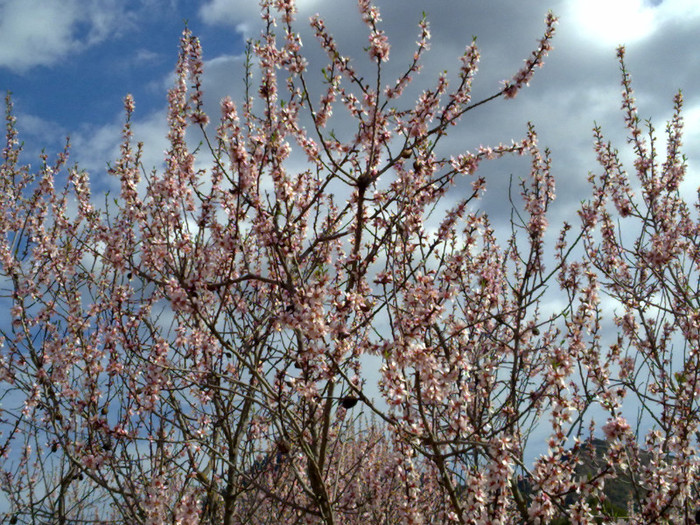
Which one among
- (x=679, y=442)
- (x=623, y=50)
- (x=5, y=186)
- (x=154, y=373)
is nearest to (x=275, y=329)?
(x=154, y=373)

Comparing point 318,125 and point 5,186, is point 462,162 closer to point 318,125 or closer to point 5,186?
point 318,125

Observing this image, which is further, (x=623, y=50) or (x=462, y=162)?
(x=623, y=50)

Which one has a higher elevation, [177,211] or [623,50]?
[623,50]

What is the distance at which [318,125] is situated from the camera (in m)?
4.04

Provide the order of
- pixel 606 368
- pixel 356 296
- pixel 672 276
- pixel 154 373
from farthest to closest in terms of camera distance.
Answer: pixel 672 276 < pixel 606 368 < pixel 154 373 < pixel 356 296

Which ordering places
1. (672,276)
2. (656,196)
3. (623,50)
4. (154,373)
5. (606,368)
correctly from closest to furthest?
(154,373), (606,368), (672,276), (656,196), (623,50)

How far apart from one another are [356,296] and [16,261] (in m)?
4.64

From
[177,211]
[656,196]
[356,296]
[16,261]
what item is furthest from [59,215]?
[656,196]

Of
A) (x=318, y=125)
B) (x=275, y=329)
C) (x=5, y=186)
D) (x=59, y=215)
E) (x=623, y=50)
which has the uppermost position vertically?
(x=623, y=50)

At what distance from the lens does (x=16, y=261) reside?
597 centimetres

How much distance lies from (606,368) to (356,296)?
2561 millimetres

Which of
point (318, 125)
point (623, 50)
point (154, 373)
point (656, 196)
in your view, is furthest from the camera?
point (623, 50)

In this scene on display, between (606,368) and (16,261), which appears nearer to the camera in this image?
(606,368)

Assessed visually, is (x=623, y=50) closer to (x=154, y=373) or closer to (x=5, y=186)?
(x=154, y=373)
